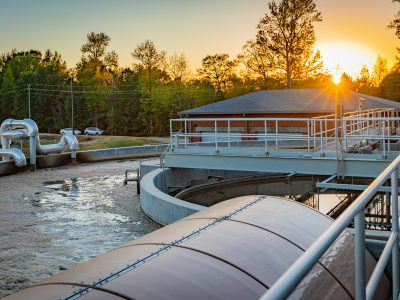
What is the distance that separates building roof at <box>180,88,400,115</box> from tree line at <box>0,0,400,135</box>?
22959 millimetres

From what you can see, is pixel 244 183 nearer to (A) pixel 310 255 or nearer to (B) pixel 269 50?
(A) pixel 310 255

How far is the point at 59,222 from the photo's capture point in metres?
16.1

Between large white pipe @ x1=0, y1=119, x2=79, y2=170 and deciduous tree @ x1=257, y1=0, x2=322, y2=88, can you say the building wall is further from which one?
deciduous tree @ x1=257, y1=0, x2=322, y2=88

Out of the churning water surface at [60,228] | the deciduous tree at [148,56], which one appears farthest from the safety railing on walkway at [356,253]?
the deciduous tree at [148,56]

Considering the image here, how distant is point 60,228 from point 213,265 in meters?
11.8

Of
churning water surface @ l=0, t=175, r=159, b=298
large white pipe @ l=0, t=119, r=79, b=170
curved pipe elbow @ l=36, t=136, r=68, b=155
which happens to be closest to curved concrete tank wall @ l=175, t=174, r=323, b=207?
churning water surface @ l=0, t=175, r=159, b=298

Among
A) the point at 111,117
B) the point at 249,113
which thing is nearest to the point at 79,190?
the point at 249,113

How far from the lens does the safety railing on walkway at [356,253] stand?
151 centimetres

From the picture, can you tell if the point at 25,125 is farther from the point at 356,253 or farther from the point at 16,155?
the point at 356,253

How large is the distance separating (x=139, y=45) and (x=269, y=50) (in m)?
27.7

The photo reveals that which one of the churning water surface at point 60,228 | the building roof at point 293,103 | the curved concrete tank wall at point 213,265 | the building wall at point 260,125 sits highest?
the building roof at point 293,103

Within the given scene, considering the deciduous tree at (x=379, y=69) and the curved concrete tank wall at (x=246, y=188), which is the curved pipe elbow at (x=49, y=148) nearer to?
the curved concrete tank wall at (x=246, y=188)

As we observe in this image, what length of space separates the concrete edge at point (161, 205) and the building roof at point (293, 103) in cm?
1735

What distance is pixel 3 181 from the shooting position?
25.4m
